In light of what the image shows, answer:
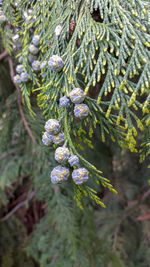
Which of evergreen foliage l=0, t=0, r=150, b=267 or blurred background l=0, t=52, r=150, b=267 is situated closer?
evergreen foliage l=0, t=0, r=150, b=267

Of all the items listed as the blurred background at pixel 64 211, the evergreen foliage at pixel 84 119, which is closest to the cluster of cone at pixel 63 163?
the evergreen foliage at pixel 84 119

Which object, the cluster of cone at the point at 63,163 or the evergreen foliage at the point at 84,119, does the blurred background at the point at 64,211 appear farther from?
the cluster of cone at the point at 63,163

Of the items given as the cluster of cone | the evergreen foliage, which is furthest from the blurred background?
the cluster of cone

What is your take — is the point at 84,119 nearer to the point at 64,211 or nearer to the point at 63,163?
the point at 63,163

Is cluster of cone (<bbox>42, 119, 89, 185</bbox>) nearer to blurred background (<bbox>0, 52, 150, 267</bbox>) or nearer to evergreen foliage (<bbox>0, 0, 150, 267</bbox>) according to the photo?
evergreen foliage (<bbox>0, 0, 150, 267</bbox>)

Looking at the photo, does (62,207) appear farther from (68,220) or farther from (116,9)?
(116,9)

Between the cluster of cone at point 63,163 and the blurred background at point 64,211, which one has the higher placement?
the cluster of cone at point 63,163

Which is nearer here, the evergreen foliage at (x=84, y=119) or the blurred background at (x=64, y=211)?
the evergreen foliage at (x=84, y=119)
